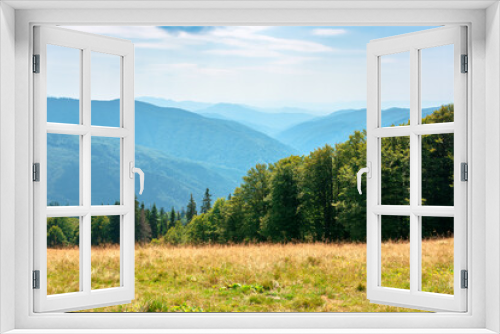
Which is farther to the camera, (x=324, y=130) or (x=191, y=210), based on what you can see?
(x=191, y=210)

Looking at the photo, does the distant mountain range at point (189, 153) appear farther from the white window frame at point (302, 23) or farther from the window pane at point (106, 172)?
the white window frame at point (302, 23)

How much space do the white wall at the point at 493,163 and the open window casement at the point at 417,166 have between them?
0.12 metres

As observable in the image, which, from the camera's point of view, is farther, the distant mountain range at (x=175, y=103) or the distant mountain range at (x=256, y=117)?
the distant mountain range at (x=256, y=117)

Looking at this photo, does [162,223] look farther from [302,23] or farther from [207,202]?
[302,23]

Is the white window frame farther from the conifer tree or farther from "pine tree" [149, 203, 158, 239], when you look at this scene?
the conifer tree

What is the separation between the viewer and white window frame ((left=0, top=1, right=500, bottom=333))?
2.40 m

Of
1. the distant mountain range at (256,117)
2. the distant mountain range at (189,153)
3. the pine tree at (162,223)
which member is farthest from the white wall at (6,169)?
the distant mountain range at (256,117)

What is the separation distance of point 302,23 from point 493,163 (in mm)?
1210

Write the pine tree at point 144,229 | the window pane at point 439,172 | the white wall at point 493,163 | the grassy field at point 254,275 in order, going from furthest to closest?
the pine tree at point 144,229
the window pane at point 439,172
the grassy field at point 254,275
the white wall at point 493,163

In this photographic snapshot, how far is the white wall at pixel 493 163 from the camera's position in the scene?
7.64ft

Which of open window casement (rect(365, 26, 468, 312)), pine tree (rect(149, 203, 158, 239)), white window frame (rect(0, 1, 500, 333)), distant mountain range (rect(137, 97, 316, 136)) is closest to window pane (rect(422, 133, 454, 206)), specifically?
distant mountain range (rect(137, 97, 316, 136))

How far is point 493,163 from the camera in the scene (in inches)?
93.3

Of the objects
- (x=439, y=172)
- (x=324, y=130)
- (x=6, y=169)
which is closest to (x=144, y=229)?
Answer: (x=324, y=130)

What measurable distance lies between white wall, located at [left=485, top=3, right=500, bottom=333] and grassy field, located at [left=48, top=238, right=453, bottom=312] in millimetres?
2969
